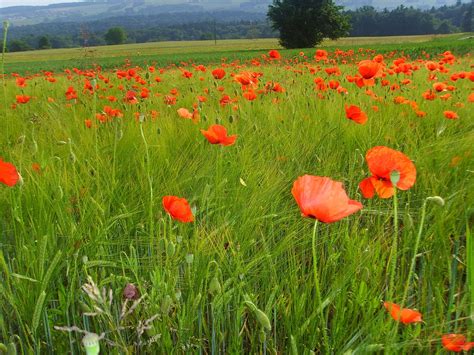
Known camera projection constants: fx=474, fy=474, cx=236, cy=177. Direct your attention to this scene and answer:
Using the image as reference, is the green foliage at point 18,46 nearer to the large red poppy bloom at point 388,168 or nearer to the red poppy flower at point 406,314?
the large red poppy bloom at point 388,168

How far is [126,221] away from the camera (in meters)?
1.14

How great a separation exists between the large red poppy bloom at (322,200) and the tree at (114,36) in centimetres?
5904

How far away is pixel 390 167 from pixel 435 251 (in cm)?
34

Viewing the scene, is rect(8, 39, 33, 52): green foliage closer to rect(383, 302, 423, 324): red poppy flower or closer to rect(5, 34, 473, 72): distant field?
rect(5, 34, 473, 72): distant field

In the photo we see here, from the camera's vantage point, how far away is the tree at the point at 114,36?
55.5m

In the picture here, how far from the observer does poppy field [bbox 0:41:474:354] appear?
73cm

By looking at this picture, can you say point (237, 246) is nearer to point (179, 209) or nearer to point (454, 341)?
point (179, 209)

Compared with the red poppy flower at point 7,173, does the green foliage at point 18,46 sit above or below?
above

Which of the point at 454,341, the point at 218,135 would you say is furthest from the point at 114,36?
the point at 454,341

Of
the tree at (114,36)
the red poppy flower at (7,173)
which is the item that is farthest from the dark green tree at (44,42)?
the red poppy flower at (7,173)

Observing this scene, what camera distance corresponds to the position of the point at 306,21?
27.0 meters

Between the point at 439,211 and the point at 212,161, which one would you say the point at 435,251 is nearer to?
the point at 439,211

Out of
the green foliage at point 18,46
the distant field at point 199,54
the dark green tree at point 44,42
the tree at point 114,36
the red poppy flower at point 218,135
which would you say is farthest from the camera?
the tree at point 114,36

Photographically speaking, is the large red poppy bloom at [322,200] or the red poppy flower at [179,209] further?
the red poppy flower at [179,209]
